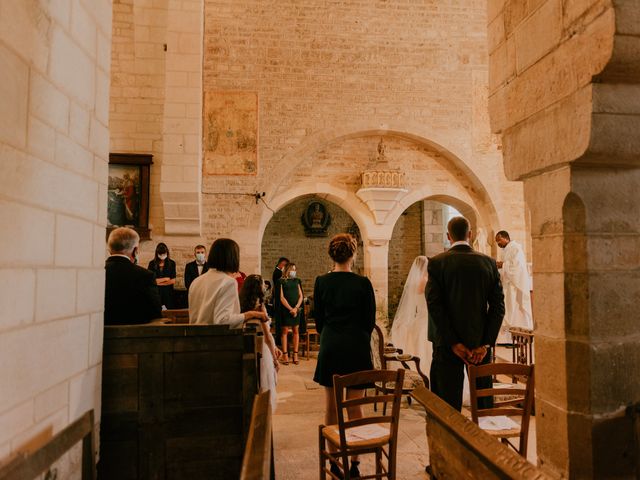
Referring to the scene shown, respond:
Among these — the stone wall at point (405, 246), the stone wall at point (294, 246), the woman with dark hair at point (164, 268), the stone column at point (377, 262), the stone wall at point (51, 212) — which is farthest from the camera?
the stone wall at point (294, 246)

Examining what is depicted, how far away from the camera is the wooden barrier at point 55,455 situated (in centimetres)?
128

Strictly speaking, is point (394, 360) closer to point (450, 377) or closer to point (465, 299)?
point (450, 377)

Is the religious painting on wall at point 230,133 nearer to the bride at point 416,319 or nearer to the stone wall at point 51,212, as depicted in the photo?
the bride at point 416,319

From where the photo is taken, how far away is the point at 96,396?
214cm

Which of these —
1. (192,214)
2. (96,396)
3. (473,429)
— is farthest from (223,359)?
(192,214)

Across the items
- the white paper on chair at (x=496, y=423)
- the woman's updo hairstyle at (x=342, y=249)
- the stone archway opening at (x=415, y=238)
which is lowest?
the white paper on chair at (x=496, y=423)

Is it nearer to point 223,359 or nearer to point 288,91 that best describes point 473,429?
point 223,359

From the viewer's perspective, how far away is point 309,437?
3.62 meters

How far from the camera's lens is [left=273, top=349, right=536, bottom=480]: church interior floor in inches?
118

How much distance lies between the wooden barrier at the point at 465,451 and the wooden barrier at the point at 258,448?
555mm

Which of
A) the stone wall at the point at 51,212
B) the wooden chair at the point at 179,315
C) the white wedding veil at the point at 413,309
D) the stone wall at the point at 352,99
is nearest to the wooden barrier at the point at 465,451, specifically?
the stone wall at the point at 51,212

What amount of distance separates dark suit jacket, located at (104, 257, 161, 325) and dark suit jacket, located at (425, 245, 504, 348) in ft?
5.48

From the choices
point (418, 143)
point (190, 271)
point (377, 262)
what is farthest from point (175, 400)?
point (418, 143)

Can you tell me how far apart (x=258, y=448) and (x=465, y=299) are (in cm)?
188
